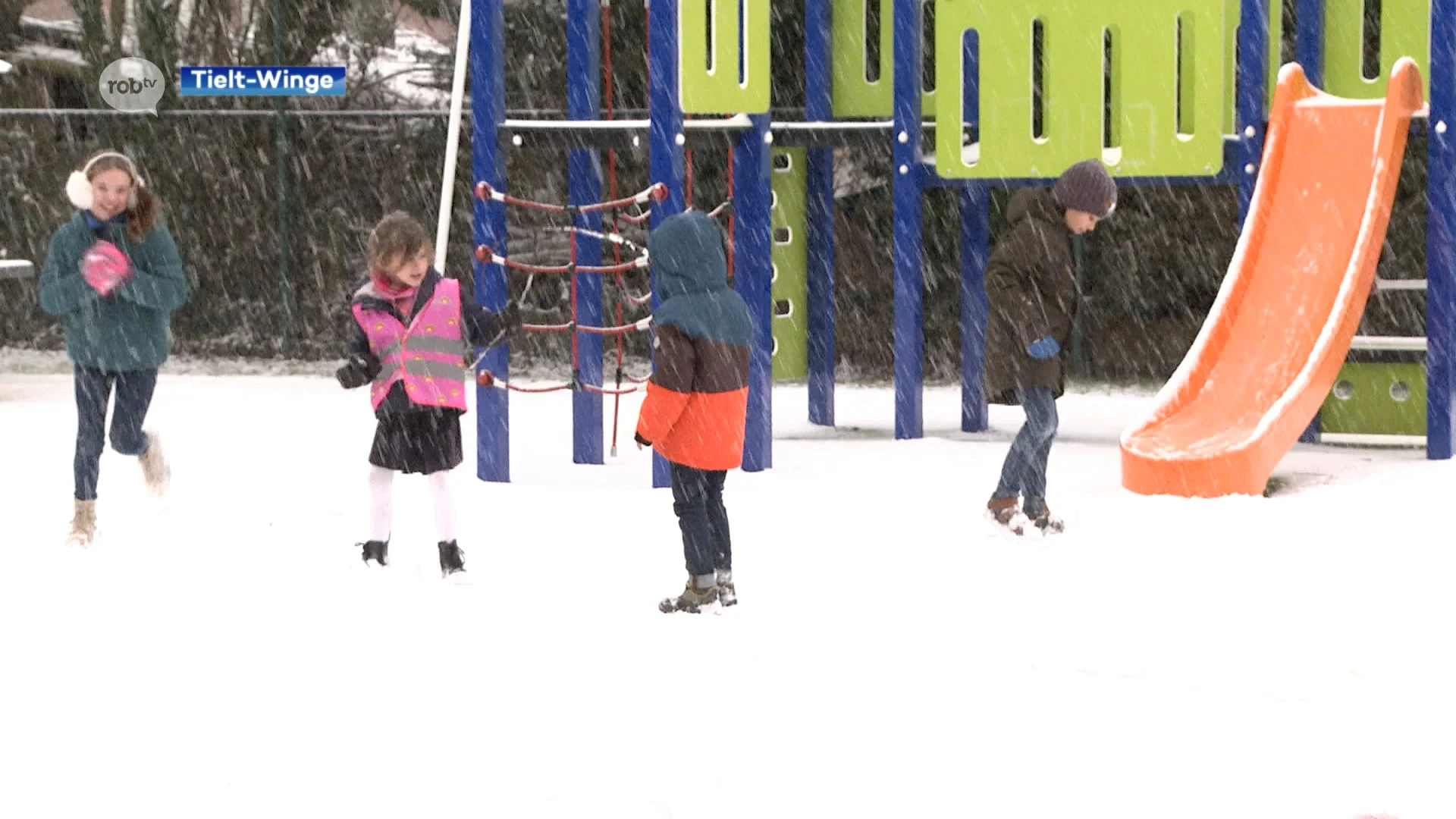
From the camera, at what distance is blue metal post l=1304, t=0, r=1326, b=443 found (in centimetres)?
1006

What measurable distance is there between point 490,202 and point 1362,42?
4.69 metres

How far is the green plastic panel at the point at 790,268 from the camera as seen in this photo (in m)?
10.7

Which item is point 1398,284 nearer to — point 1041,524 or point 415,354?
point 1041,524

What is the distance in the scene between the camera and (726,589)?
236 inches

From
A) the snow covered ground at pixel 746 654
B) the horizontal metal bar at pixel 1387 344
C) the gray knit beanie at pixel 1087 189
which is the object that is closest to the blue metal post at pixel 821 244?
the snow covered ground at pixel 746 654

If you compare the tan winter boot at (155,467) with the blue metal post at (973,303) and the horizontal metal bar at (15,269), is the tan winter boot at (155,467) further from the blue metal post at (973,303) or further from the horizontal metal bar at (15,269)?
the horizontal metal bar at (15,269)

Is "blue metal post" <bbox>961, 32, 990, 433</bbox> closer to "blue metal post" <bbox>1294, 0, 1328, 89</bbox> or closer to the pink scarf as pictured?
"blue metal post" <bbox>1294, 0, 1328, 89</bbox>

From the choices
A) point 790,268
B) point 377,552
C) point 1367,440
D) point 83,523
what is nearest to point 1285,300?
point 1367,440

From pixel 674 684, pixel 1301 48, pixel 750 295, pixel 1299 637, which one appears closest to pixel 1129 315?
pixel 1301 48

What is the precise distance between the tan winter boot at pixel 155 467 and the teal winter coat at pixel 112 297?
0.73 metres

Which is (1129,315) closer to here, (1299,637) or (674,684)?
(1299,637)

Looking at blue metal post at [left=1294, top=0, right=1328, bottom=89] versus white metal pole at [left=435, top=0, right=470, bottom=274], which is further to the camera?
blue metal post at [left=1294, top=0, right=1328, bottom=89]

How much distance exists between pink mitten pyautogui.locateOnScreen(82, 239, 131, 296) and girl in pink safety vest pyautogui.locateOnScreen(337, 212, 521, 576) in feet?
3.11
